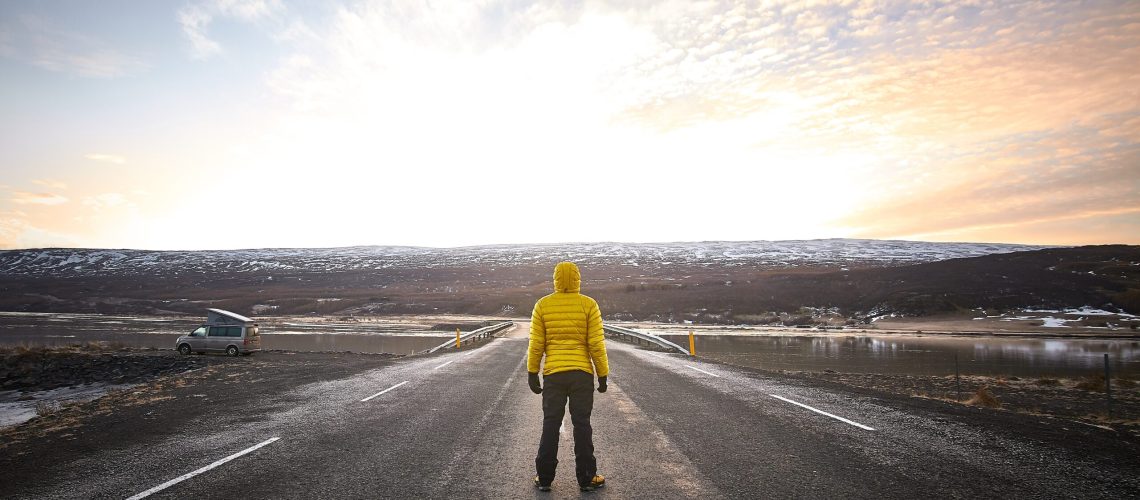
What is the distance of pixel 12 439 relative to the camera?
836cm

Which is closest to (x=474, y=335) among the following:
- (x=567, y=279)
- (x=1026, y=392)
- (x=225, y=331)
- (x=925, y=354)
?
(x=225, y=331)

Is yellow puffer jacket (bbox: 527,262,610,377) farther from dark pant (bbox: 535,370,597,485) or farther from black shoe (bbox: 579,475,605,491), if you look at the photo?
black shoe (bbox: 579,475,605,491)

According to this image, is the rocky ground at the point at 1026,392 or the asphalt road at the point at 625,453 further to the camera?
the rocky ground at the point at 1026,392

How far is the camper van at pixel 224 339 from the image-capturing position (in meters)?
26.8

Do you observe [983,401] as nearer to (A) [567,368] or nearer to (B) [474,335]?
(A) [567,368]

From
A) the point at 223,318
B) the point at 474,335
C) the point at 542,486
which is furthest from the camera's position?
the point at 474,335

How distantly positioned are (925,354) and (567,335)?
29802mm

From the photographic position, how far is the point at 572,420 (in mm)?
5676

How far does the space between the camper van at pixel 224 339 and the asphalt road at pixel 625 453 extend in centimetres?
1805

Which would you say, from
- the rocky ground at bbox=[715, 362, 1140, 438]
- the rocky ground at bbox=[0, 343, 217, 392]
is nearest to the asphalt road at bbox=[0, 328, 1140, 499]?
the rocky ground at bbox=[715, 362, 1140, 438]

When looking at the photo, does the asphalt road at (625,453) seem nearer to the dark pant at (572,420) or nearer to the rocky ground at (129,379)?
the dark pant at (572,420)

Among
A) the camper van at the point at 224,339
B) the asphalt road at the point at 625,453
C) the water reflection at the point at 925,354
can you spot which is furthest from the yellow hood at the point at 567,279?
the camper van at the point at 224,339

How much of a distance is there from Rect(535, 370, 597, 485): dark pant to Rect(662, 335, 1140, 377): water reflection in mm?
19390

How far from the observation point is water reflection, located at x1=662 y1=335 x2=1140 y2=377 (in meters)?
22.7
